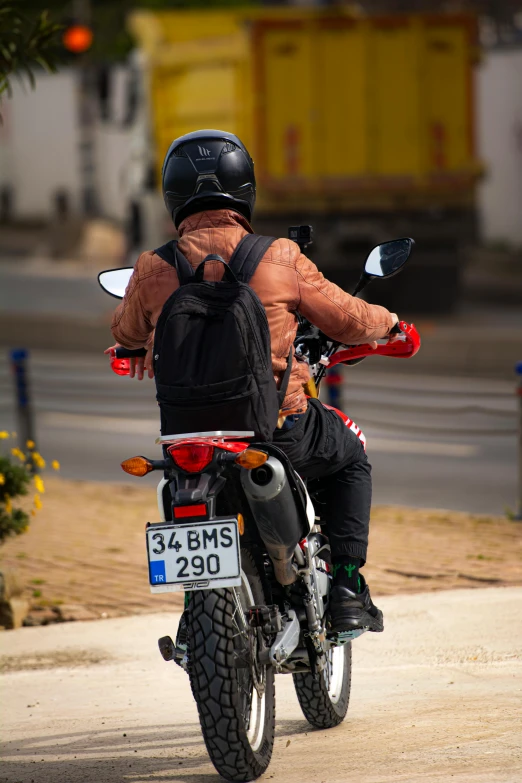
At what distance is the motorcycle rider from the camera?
432cm

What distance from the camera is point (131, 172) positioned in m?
22.8

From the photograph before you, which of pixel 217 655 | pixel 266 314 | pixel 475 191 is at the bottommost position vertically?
pixel 475 191

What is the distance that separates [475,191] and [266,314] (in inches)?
637

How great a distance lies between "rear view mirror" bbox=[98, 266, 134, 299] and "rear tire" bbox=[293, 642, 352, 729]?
1425 millimetres

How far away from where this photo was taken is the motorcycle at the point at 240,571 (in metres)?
3.95

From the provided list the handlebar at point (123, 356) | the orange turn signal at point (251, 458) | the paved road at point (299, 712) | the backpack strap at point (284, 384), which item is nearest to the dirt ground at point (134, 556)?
the paved road at point (299, 712)

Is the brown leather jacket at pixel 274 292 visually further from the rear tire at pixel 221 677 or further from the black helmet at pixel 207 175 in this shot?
the rear tire at pixel 221 677

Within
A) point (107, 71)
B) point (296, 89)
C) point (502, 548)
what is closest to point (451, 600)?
point (502, 548)

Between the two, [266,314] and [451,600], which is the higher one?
[266,314]

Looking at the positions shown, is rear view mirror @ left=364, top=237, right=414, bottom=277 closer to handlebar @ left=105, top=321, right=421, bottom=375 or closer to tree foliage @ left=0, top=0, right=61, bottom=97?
handlebar @ left=105, top=321, right=421, bottom=375

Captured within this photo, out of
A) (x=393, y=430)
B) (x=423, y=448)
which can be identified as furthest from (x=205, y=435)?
(x=393, y=430)

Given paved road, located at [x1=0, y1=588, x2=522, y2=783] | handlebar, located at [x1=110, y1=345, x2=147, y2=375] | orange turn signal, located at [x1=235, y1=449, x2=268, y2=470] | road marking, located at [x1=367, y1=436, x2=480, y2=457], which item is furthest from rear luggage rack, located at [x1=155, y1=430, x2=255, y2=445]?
road marking, located at [x1=367, y1=436, x2=480, y2=457]

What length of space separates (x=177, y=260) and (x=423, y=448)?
824cm

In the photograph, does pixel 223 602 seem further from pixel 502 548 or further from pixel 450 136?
pixel 450 136
